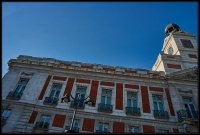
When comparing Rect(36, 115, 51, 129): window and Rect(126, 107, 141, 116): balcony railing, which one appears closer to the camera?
Rect(36, 115, 51, 129): window

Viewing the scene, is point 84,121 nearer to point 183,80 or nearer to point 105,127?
point 105,127

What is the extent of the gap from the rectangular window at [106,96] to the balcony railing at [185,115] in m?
6.33

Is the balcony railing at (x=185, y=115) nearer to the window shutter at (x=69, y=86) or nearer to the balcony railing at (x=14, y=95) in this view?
the window shutter at (x=69, y=86)

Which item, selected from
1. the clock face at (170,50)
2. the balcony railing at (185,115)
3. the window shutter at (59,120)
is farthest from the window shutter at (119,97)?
the clock face at (170,50)

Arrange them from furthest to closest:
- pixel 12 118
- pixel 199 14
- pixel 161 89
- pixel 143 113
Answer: pixel 161 89 < pixel 143 113 < pixel 12 118 < pixel 199 14

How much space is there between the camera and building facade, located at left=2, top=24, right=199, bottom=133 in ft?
60.6

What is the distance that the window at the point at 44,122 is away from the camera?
18234 mm

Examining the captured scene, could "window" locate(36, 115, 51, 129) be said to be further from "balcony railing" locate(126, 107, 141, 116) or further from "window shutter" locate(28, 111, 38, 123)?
"balcony railing" locate(126, 107, 141, 116)

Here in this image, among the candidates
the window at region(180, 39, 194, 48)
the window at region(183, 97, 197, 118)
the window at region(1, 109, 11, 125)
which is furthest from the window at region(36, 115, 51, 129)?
the window at region(180, 39, 194, 48)

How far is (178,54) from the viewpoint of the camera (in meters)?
26.6

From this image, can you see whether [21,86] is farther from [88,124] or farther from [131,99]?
[131,99]

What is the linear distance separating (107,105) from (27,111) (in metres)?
7.13

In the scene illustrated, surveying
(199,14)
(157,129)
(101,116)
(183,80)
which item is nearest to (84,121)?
(101,116)

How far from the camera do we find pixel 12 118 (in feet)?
60.1
